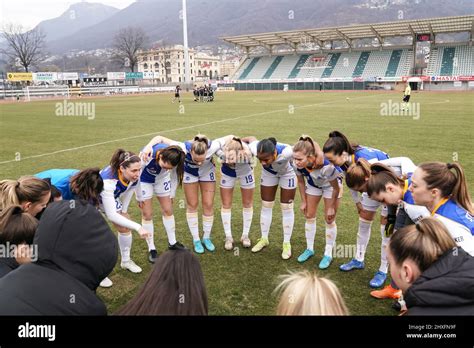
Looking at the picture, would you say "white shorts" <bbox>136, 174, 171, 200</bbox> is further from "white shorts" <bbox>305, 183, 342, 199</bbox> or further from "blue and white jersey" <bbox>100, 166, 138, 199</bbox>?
"white shorts" <bbox>305, 183, 342, 199</bbox>

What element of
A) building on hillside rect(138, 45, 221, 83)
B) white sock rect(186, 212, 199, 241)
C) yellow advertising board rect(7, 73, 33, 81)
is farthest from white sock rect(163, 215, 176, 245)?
building on hillside rect(138, 45, 221, 83)

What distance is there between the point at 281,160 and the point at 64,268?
3.35 m

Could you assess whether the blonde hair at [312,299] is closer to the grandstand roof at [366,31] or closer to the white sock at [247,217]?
the white sock at [247,217]

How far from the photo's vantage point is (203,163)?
5.27 metres

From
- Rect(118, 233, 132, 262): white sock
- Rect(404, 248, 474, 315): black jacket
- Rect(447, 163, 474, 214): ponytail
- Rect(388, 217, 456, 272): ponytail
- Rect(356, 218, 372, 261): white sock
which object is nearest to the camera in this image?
Rect(404, 248, 474, 315): black jacket

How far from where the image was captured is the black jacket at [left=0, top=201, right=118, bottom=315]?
1.95 metres

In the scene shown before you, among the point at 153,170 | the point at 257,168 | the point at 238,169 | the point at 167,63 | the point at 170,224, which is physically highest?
the point at 167,63

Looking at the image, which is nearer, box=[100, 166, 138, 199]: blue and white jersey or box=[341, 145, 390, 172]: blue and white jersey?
box=[100, 166, 138, 199]: blue and white jersey

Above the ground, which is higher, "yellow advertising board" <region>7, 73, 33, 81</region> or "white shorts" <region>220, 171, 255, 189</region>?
"yellow advertising board" <region>7, 73, 33, 81</region>

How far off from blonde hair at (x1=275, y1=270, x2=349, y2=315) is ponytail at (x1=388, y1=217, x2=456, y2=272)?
732mm

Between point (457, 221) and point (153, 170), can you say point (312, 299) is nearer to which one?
point (457, 221)

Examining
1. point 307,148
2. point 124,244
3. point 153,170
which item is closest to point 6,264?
point 124,244
